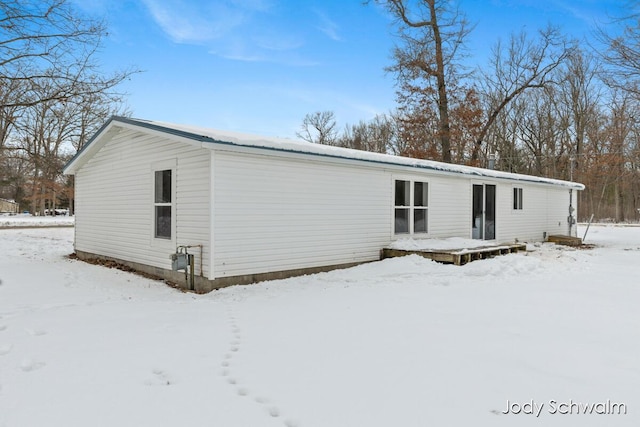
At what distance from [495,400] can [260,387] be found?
163cm

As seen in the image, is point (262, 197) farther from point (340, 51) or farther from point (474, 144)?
point (474, 144)

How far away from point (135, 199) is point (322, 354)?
634 centimetres

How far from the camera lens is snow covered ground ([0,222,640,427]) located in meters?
2.63

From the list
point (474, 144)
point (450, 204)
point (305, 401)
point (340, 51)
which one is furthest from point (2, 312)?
point (474, 144)

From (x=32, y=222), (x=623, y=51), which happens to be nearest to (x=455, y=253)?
(x=623, y=51)

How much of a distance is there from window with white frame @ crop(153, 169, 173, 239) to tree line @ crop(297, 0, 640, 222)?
47.8 feet

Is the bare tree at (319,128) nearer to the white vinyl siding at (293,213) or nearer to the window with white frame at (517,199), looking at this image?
the window with white frame at (517,199)

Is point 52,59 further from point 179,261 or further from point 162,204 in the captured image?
point 179,261

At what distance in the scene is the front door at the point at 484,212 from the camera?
12266 mm

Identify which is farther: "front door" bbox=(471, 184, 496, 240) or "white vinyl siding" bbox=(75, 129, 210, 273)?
"front door" bbox=(471, 184, 496, 240)

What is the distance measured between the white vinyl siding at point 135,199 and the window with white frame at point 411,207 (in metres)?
4.78

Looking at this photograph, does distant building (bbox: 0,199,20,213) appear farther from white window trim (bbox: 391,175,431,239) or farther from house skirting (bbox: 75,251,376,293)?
white window trim (bbox: 391,175,431,239)

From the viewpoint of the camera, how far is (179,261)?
260 inches

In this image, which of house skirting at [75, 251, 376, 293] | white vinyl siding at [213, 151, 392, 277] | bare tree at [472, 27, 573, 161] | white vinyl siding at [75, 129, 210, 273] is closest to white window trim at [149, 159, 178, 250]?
white vinyl siding at [75, 129, 210, 273]
